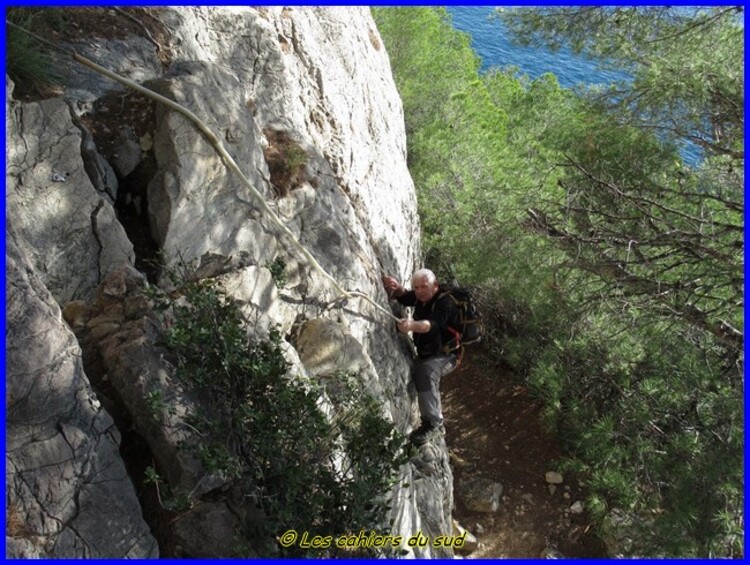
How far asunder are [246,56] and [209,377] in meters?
3.49

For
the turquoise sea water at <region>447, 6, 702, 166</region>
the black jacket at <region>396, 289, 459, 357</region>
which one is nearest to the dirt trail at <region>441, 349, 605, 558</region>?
the black jacket at <region>396, 289, 459, 357</region>

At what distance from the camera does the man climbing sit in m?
5.51

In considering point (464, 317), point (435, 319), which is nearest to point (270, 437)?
point (435, 319)

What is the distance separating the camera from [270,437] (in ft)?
11.4

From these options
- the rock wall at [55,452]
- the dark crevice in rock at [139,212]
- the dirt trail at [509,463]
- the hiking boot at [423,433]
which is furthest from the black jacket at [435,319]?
the rock wall at [55,452]

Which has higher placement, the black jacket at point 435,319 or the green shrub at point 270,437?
the green shrub at point 270,437

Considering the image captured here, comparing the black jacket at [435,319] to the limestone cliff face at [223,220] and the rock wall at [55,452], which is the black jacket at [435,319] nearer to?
the limestone cliff face at [223,220]

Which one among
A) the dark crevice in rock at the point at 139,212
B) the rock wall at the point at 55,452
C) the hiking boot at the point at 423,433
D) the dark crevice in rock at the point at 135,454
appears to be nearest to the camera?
the rock wall at the point at 55,452

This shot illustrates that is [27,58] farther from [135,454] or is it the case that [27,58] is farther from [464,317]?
[464,317]

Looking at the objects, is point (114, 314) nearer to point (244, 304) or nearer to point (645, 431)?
point (244, 304)

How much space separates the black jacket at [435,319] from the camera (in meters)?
5.54

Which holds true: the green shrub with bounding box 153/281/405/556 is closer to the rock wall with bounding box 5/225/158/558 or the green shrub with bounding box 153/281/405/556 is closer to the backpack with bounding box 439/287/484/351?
the rock wall with bounding box 5/225/158/558

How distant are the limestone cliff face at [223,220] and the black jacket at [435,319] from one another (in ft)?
0.66

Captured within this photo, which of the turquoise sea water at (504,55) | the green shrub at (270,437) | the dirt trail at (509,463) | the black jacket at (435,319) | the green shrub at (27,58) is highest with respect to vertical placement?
the green shrub at (27,58)
